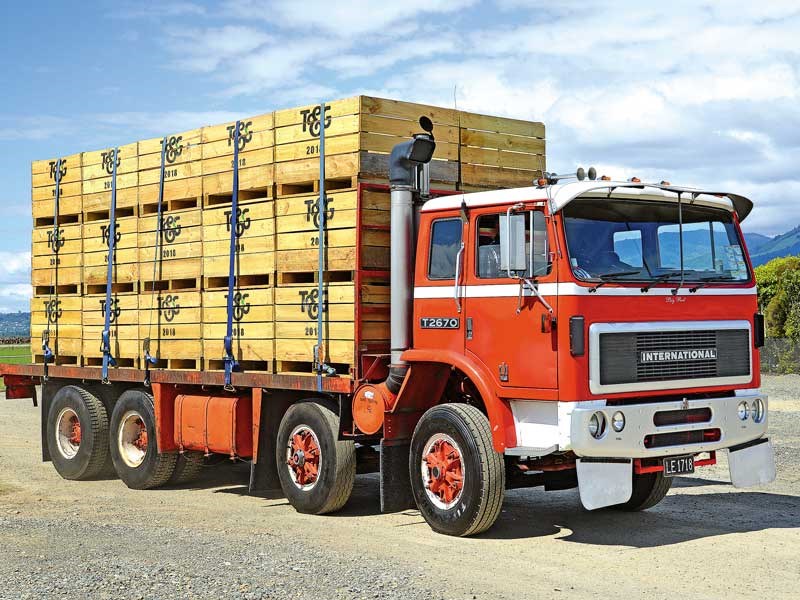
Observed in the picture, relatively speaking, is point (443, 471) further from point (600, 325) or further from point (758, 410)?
point (758, 410)

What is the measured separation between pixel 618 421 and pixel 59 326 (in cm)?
836

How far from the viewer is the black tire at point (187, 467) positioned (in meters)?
12.8

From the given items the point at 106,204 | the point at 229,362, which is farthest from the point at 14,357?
the point at 229,362

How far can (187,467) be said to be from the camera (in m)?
12.9

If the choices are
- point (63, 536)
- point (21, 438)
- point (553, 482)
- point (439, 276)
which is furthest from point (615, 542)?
point (21, 438)

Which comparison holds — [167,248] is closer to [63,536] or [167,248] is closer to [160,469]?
[160,469]

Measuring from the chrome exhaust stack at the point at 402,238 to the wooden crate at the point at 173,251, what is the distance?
298 cm

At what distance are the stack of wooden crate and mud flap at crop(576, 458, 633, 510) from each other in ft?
8.06

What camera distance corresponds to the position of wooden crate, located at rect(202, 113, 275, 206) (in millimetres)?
11227

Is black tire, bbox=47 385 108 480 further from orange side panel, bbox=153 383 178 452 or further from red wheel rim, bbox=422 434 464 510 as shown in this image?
red wheel rim, bbox=422 434 464 510

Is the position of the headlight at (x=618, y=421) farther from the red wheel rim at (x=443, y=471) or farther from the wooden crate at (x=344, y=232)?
the wooden crate at (x=344, y=232)

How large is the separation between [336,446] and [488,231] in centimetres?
253

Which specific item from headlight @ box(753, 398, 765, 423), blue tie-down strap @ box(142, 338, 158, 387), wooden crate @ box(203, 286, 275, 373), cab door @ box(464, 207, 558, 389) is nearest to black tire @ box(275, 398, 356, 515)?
wooden crate @ box(203, 286, 275, 373)

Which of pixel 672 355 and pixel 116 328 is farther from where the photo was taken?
pixel 116 328
